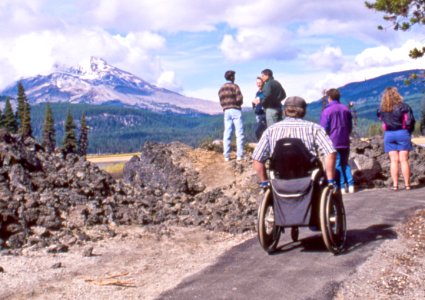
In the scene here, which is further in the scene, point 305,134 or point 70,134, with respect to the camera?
point 70,134

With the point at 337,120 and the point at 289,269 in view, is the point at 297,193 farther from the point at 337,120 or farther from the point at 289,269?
the point at 337,120

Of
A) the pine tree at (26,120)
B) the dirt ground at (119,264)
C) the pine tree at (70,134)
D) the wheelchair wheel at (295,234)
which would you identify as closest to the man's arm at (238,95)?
the dirt ground at (119,264)

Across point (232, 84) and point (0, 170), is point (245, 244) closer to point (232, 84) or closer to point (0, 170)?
point (0, 170)

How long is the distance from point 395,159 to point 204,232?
5.77 metres

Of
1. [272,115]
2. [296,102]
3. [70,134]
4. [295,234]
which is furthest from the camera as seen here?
[70,134]

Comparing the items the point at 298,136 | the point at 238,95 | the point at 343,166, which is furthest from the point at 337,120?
the point at 298,136

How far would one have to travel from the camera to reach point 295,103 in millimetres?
9008

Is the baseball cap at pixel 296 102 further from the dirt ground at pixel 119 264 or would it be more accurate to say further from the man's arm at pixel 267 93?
the man's arm at pixel 267 93

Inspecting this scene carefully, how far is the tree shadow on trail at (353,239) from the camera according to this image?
956 centimetres

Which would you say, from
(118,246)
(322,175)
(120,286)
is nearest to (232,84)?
(118,246)

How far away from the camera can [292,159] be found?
8797mm

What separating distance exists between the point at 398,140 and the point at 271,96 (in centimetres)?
322

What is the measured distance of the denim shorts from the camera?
49.5 feet

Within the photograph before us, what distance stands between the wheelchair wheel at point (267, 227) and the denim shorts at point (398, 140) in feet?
22.1
